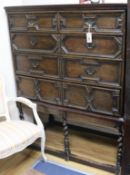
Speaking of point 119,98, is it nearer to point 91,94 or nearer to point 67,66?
point 91,94

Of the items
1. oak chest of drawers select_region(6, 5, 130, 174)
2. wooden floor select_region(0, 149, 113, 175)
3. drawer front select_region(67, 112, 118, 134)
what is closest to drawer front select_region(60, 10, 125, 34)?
oak chest of drawers select_region(6, 5, 130, 174)

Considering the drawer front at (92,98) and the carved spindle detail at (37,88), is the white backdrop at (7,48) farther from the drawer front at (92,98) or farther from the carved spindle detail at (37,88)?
the drawer front at (92,98)

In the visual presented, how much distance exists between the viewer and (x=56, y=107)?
7.35ft

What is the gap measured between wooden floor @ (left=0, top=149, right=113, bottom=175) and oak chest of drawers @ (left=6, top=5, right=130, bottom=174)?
0.22 ft

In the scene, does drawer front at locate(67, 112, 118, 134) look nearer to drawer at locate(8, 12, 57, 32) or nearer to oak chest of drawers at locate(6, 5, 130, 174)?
oak chest of drawers at locate(6, 5, 130, 174)

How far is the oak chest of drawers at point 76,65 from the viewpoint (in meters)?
1.83

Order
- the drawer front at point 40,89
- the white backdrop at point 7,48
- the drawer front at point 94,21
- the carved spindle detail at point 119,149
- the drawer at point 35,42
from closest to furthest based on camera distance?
the drawer front at point 94,21 < the carved spindle detail at point 119,149 < the drawer at point 35,42 < the drawer front at point 40,89 < the white backdrop at point 7,48

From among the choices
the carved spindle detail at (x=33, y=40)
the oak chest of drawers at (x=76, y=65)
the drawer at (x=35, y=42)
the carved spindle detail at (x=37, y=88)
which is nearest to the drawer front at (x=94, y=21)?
the oak chest of drawers at (x=76, y=65)

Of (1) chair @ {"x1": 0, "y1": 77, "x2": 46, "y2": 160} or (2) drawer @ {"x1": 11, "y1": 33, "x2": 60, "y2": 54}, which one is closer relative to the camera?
(1) chair @ {"x1": 0, "y1": 77, "x2": 46, "y2": 160}

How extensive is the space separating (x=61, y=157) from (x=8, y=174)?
52 centimetres

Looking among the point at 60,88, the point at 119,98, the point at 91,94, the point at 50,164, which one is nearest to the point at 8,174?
the point at 50,164

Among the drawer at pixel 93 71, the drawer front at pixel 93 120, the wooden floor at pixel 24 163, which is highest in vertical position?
the drawer at pixel 93 71

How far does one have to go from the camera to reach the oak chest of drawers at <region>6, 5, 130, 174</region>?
1.83 meters

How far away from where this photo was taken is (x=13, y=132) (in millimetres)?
2070
